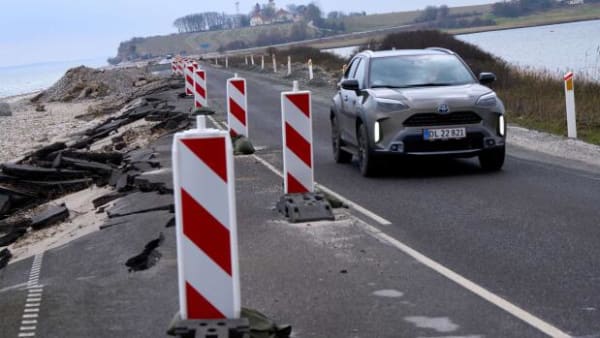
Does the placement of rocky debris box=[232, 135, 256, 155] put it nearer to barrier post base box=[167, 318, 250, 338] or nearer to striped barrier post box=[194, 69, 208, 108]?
striped barrier post box=[194, 69, 208, 108]

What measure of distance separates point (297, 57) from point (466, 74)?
187 feet

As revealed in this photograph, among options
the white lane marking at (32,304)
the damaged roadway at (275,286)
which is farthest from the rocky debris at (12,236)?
the white lane marking at (32,304)

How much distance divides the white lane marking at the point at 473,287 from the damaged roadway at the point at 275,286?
3.1 inches

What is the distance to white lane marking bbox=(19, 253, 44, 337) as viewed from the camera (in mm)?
6386

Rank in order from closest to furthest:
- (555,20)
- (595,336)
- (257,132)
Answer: (595,336) < (257,132) < (555,20)

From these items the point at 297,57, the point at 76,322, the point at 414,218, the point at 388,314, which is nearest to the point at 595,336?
the point at 388,314

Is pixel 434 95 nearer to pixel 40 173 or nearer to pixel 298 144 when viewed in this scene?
pixel 298 144

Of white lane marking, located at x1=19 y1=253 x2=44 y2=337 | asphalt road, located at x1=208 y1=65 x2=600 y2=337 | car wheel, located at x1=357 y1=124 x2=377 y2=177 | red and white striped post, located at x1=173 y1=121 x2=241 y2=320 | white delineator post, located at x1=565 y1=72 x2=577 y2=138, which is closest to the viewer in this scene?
red and white striped post, located at x1=173 y1=121 x2=241 y2=320

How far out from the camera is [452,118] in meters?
13.0

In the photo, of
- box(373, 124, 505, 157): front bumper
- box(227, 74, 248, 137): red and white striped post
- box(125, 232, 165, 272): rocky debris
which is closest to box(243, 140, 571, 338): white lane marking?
box(125, 232, 165, 272): rocky debris

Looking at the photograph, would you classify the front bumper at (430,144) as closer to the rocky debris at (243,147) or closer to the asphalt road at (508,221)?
the asphalt road at (508,221)

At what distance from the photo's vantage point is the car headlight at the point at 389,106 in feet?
42.5

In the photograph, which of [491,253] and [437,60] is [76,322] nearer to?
[491,253]

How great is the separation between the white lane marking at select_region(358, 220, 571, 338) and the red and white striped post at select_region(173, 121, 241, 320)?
75.0 inches
